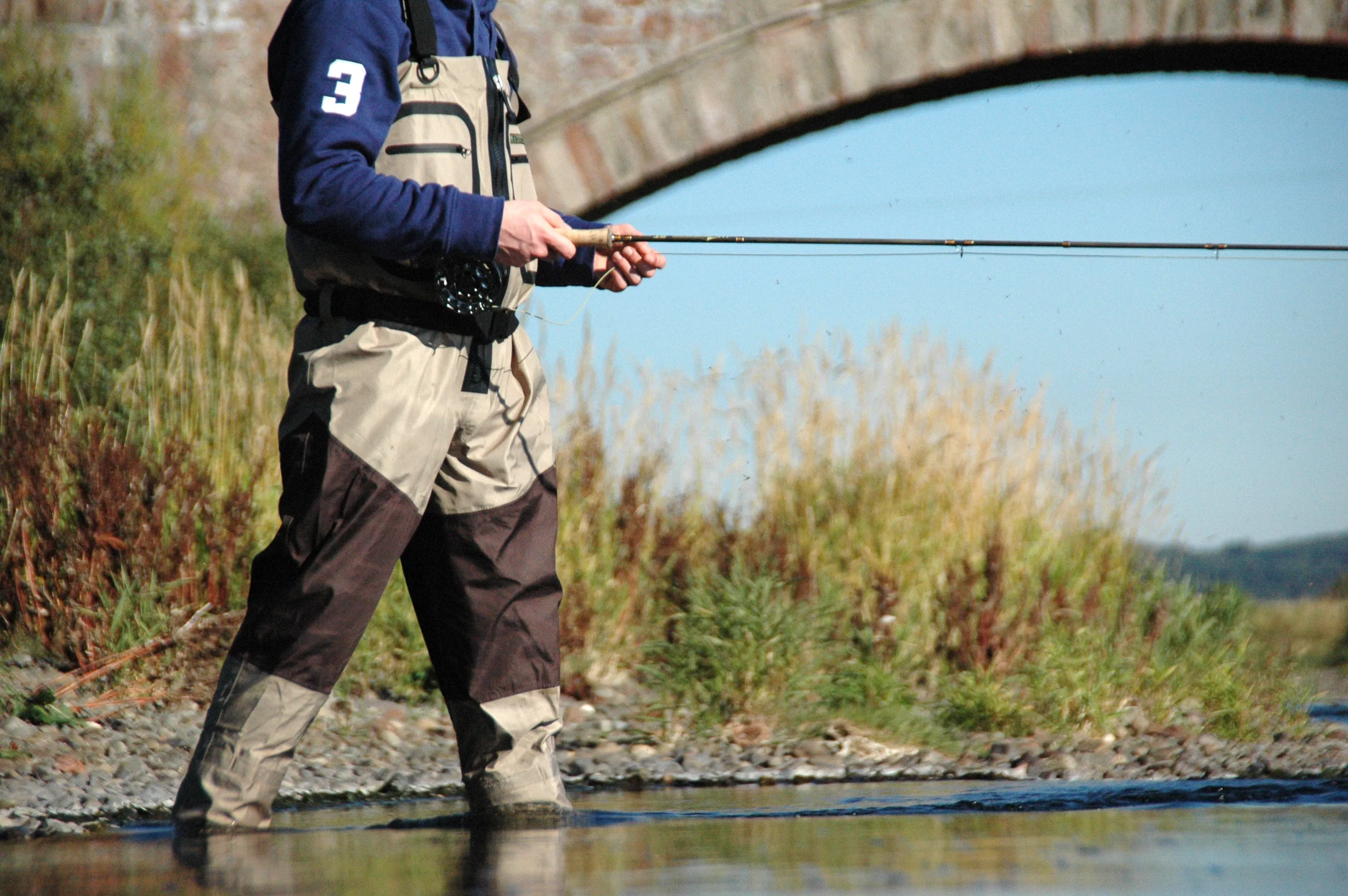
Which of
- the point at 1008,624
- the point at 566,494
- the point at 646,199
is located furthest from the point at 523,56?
the point at 1008,624

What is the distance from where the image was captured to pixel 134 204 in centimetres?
744

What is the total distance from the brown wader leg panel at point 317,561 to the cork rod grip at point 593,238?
46 centimetres

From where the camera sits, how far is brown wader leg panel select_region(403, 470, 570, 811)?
10.3 feet

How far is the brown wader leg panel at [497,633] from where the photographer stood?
10.3 ft

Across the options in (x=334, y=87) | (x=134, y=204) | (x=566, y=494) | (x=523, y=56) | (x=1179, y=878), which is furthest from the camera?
(x=523, y=56)

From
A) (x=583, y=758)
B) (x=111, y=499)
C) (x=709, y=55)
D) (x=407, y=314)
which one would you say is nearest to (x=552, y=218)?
(x=407, y=314)

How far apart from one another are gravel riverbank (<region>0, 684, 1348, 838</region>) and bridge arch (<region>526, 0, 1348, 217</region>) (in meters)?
3.74

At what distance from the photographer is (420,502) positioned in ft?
9.70

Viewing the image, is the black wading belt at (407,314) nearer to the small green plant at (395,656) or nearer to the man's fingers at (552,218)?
the man's fingers at (552,218)

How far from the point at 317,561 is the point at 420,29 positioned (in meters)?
1.09

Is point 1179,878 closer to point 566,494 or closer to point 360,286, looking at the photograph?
point 360,286

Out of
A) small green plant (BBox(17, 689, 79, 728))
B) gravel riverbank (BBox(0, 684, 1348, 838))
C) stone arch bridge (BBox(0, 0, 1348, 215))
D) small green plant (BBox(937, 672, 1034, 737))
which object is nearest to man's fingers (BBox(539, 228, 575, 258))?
gravel riverbank (BBox(0, 684, 1348, 838))

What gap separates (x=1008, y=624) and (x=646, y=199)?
3482 mm

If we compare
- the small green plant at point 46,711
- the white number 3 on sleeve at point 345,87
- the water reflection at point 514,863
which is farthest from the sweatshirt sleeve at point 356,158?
the small green plant at point 46,711
